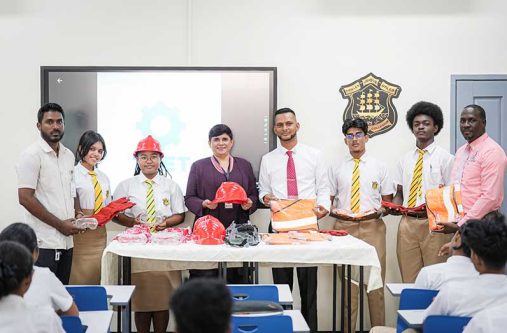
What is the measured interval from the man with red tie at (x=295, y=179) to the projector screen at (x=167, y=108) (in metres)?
0.30

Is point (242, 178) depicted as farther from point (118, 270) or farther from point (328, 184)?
point (118, 270)

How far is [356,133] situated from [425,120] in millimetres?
564

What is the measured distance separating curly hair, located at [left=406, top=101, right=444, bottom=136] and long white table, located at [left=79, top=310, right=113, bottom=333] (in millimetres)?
3085

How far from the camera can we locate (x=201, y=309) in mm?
1366

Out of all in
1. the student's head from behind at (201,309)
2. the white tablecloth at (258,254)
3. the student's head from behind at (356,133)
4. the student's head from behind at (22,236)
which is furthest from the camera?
the student's head from behind at (356,133)

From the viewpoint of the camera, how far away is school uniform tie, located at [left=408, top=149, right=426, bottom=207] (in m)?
4.31

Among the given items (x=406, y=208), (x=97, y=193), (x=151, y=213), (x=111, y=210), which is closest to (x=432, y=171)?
(x=406, y=208)

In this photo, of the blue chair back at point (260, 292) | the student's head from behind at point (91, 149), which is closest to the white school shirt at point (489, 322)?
the blue chair back at point (260, 292)

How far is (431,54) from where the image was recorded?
480 cm

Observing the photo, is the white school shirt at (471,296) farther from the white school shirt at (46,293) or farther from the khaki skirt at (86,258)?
the khaki skirt at (86,258)

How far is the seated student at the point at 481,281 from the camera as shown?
212 cm

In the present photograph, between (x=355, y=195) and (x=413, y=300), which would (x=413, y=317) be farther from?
(x=355, y=195)

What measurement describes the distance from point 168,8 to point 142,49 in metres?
0.43

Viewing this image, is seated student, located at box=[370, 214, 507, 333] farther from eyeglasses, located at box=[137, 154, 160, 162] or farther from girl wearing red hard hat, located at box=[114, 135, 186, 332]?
eyeglasses, located at box=[137, 154, 160, 162]
